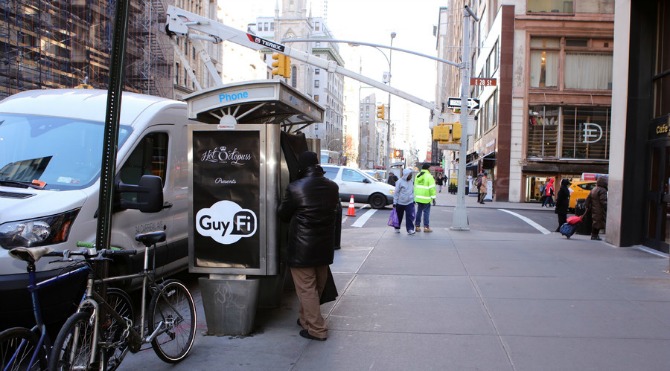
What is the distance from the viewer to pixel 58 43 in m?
29.1

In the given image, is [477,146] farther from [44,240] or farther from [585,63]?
[44,240]

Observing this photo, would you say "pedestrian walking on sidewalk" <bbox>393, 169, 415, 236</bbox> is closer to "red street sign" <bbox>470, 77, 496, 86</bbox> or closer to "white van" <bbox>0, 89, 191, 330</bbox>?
"red street sign" <bbox>470, 77, 496, 86</bbox>

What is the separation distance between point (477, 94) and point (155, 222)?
42.8 metres

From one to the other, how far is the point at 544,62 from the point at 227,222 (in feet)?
103

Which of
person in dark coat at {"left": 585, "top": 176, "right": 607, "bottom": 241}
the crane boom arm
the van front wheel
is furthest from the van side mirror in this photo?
the van front wheel

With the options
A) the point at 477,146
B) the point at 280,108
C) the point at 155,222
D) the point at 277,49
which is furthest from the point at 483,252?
the point at 477,146

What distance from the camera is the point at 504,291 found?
23.6ft

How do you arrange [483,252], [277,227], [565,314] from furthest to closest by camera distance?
1. [483,252]
2. [565,314]
3. [277,227]

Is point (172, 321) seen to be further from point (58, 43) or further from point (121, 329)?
point (58, 43)

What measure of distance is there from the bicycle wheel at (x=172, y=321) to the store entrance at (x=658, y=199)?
365 inches

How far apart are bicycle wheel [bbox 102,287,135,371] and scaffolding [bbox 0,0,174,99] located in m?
19.4

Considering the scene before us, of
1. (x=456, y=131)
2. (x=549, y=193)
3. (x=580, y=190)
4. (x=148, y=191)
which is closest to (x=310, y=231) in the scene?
(x=148, y=191)

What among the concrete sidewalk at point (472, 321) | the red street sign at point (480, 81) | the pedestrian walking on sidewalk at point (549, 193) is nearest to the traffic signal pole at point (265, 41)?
the red street sign at point (480, 81)

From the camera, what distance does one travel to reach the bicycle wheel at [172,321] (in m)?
4.43
